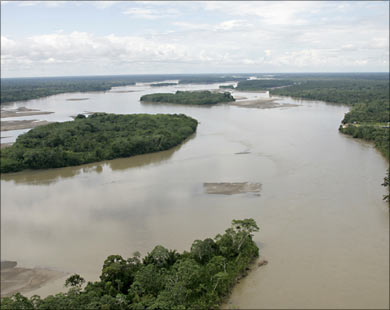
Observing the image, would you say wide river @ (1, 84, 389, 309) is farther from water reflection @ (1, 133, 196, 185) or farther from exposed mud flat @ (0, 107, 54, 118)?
exposed mud flat @ (0, 107, 54, 118)

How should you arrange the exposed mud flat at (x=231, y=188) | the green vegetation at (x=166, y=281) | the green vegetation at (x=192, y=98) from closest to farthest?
1. the green vegetation at (x=166, y=281)
2. the exposed mud flat at (x=231, y=188)
3. the green vegetation at (x=192, y=98)

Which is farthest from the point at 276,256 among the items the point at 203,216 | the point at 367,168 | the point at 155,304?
the point at 367,168

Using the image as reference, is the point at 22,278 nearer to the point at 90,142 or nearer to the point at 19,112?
the point at 90,142

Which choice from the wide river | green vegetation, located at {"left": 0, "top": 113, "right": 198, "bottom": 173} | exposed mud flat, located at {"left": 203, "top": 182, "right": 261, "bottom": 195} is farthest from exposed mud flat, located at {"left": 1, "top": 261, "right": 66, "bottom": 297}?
green vegetation, located at {"left": 0, "top": 113, "right": 198, "bottom": 173}

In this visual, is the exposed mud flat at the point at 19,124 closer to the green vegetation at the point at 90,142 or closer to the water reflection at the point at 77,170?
the green vegetation at the point at 90,142

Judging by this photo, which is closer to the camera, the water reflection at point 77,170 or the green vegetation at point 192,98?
the water reflection at point 77,170

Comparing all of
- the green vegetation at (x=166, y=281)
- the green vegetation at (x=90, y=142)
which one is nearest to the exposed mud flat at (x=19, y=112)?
the green vegetation at (x=90, y=142)

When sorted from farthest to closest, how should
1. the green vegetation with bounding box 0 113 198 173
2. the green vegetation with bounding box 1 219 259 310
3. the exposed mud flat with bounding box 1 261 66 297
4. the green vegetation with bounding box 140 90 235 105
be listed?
1. the green vegetation with bounding box 140 90 235 105
2. the green vegetation with bounding box 0 113 198 173
3. the exposed mud flat with bounding box 1 261 66 297
4. the green vegetation with bounding box 1 219 259 310
